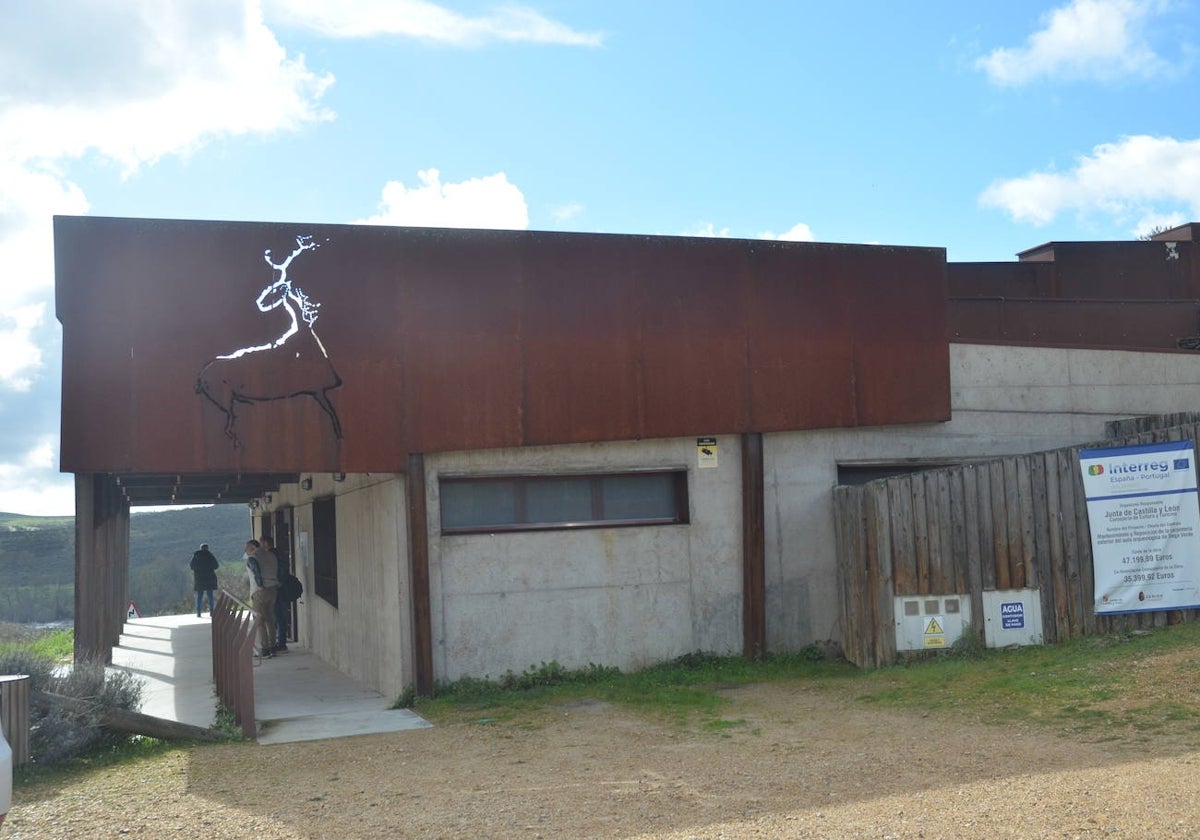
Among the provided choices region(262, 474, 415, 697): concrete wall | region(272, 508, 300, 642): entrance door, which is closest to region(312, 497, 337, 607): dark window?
region(262, 474, 415, 697): concrete wall

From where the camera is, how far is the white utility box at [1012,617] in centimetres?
1191

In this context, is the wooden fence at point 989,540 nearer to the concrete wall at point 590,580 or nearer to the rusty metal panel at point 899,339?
the rusty metal panel at point 899,339

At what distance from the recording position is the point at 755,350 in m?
13.1

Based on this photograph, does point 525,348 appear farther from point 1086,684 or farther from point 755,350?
point 1086,684

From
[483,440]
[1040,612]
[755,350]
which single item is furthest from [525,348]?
[1040,612]

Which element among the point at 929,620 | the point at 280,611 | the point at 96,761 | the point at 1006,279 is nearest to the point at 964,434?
the point at 929,620

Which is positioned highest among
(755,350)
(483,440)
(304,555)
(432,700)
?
(755,350)

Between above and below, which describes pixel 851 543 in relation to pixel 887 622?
above

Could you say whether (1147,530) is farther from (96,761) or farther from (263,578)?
Result: (263,578)

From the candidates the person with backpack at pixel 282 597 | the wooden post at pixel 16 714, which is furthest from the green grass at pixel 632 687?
the person with backpack at pixel 282 597

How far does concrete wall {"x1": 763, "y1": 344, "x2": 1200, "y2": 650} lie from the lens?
13.2m

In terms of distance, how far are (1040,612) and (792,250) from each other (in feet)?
15.6

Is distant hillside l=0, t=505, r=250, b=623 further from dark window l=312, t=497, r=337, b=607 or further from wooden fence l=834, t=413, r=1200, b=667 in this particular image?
wooden fence l=834, t=413, r=1200, b=667

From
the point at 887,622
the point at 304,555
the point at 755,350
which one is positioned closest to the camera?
the point at 887,622
